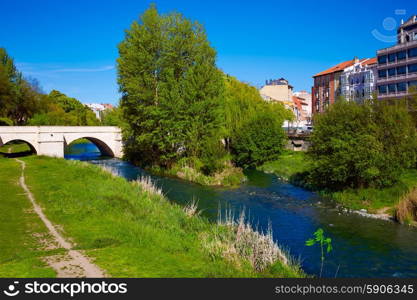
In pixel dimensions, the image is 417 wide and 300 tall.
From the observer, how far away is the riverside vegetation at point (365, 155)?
1061 inches

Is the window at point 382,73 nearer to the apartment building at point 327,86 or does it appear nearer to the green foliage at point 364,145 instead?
the apartment building at point 327,86

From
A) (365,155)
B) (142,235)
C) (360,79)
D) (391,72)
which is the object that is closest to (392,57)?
(391,72)

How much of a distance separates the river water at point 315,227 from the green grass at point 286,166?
537 cm

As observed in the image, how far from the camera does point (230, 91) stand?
5353 cm

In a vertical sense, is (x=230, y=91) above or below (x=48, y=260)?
above

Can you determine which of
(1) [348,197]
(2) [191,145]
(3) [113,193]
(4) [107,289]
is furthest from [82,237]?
(2) [191,145]

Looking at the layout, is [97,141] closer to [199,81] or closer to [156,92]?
[156,92]

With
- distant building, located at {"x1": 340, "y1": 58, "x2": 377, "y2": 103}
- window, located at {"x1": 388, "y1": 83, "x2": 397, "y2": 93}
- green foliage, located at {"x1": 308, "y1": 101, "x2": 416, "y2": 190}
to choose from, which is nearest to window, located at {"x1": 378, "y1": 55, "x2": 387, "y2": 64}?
window, located at {"x1": 388, "y1": 83, "x2": 397, "y2": 93}

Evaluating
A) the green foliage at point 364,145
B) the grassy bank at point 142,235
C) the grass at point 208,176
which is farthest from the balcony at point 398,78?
the grassy bank at point 142,235

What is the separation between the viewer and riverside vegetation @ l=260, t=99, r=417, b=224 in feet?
88.4

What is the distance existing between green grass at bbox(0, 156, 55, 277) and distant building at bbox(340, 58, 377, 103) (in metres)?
66.5

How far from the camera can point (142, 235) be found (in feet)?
46.9

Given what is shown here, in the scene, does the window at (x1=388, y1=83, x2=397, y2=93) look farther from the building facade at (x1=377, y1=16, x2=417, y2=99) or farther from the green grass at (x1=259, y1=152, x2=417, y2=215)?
the green grass at (x1=259, y1=152, x2=417, y2=215)

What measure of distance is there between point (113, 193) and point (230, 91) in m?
35.1
